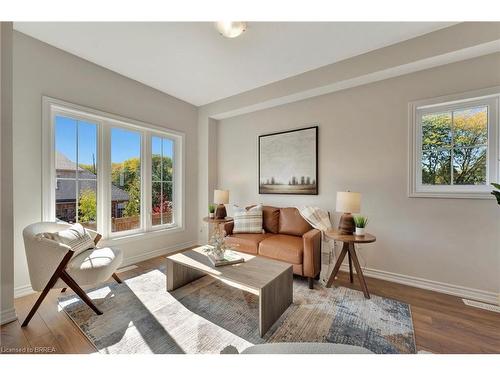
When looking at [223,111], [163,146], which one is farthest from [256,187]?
[163,146]

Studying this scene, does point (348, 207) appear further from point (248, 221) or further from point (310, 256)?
point (248, 221)

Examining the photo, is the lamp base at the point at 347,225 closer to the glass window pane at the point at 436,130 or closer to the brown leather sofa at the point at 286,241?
the brown leather sofa at the point at 286,241

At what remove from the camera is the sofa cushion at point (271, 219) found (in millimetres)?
3094

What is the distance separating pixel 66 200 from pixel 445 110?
4.53m

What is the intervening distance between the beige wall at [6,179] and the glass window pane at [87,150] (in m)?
0.91

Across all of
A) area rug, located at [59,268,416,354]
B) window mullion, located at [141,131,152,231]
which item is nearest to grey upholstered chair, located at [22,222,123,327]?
area rug, located at [59,268,416,354]

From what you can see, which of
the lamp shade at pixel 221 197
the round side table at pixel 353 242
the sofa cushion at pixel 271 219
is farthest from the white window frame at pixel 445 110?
the lamp shade at pixel 221 197

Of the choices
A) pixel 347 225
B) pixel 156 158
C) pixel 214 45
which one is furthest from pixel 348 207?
pixel 156 158

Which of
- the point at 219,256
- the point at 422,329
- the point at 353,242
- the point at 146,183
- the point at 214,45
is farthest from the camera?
the point at 146,183

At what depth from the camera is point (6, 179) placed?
170 cm

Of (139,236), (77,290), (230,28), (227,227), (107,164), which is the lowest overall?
(77,290)

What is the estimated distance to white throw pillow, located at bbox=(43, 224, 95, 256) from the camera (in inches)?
70.8

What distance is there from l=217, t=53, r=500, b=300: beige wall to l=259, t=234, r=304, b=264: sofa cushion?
32.5 inches
